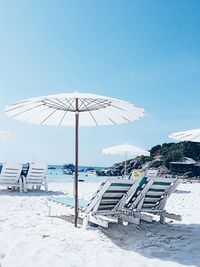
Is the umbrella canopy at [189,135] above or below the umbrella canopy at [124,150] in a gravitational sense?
below

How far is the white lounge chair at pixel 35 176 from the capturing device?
10706 millimetres

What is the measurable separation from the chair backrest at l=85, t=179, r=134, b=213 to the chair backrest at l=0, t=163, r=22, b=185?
19.7 feet

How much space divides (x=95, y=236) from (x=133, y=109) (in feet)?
6.39

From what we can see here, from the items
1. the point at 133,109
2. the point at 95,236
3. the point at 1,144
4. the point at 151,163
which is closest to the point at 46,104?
the point at 133,109

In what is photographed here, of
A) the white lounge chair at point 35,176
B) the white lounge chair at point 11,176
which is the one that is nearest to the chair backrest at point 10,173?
the white lounge chair at point 11,176

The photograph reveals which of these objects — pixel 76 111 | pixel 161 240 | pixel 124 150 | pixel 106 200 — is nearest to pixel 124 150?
pixel 124 150

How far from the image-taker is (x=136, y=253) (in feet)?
12.0

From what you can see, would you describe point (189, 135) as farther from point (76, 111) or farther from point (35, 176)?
point (35, 176)

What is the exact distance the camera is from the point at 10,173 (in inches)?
408

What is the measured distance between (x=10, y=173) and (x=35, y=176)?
2.99 feet

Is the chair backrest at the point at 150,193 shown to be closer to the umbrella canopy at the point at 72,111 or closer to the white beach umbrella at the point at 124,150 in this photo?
the umbrella canopy at the point at 72,111

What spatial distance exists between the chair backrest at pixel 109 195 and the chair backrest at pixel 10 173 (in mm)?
6014

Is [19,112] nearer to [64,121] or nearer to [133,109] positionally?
[64,121]

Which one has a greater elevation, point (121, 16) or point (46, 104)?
point (121, 16)
